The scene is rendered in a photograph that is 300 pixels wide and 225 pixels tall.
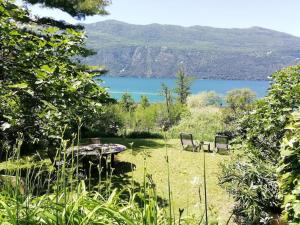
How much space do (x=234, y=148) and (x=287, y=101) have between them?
1.37 m

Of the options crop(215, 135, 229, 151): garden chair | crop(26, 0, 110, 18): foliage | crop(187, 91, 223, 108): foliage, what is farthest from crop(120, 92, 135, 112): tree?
crop(215, 135, 229, 151): garden chair

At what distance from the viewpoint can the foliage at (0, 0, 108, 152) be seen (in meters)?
3.65

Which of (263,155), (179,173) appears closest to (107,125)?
(179,173)

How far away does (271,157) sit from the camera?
21.4 ft

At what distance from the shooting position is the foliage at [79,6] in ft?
58.0

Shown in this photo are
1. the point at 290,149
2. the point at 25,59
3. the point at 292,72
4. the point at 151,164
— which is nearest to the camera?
the point at 290,149

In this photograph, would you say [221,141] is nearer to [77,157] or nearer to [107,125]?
[107,125]

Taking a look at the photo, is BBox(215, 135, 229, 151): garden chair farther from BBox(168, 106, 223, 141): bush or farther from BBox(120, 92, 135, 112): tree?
BBox(120, 92, 135, 112): tree

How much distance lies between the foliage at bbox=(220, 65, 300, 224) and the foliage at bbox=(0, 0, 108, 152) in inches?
106

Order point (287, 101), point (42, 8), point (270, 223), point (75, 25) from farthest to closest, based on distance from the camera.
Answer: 1. point (75, 25)
2. point (42, 8)
3. point (287, 101)
4. point (270, 223)

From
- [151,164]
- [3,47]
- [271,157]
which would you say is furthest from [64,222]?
[151,164]

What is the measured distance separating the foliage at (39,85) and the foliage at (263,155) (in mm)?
2687

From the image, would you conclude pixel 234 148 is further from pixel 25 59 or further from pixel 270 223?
pixel 25 59

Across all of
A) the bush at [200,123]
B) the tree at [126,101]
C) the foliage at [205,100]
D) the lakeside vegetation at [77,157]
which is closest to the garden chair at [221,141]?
the lakeside vegetation at [77,157]
